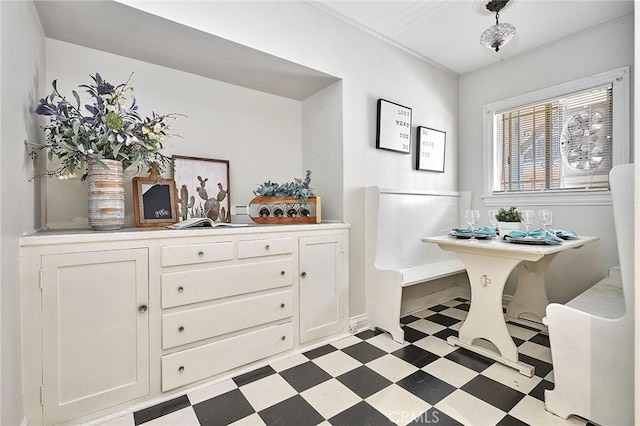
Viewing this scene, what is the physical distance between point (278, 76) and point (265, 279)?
1.63 meters

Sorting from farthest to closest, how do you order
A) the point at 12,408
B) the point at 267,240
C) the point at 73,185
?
the point at 267,240 < the point at 73,185 < the point at 12,408

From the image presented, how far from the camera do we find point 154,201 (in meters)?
2.05

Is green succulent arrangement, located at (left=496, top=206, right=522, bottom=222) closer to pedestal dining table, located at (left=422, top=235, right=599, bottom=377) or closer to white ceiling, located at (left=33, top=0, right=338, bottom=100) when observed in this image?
pedestal dining table, located at (left=422, top=235, right=599, bottom=377)

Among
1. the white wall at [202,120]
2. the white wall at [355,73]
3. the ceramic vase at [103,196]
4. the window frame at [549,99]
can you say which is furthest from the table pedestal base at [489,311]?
the ceramic vase at [103,196]

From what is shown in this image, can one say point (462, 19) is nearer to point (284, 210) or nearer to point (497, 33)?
point (497, 33)

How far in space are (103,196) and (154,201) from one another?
416mm

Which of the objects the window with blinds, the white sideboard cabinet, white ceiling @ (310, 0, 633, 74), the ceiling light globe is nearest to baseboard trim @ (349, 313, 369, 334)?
the white sideboard cabinet

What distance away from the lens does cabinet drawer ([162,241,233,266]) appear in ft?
5.48

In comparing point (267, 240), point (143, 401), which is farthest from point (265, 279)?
point (143, 401)

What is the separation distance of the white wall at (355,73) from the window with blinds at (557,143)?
1.95 ft

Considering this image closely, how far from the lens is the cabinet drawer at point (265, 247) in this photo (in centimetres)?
194

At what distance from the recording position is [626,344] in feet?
4.53

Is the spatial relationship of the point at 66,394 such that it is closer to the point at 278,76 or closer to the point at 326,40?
the point at 278,76

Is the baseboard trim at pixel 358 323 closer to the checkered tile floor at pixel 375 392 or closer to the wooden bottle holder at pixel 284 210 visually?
the checkered tile floor at pixel 375 392
